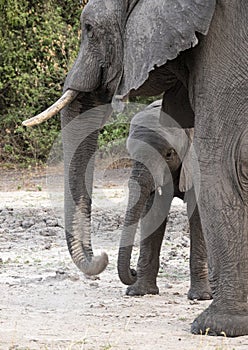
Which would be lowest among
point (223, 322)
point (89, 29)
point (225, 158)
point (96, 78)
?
point (223, 322)

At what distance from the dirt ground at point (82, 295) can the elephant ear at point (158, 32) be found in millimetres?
1377

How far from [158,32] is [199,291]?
96.4 inches

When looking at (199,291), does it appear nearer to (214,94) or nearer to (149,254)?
(149,254)

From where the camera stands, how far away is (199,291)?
716 centimetres

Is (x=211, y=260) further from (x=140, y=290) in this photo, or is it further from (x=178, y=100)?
(x=140, y=290)

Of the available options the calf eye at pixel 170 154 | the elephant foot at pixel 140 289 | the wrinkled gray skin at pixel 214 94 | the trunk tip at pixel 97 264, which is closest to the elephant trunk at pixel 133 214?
the elephant foot at pixel 140 289

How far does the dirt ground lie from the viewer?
5.26 metres

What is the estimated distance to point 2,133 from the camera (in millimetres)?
19297

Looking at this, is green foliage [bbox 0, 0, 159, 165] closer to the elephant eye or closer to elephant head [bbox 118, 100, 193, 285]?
elephant head [bbox 118, 100, 193, 285]

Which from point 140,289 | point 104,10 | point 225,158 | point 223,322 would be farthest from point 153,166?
point 223,322

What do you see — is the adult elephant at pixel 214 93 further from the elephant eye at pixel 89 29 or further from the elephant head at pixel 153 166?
the elephant head at pixel 153 166

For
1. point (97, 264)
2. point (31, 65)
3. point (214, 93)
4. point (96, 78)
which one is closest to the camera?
point (214, 93)

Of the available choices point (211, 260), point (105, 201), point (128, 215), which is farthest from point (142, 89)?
point (105, 201)

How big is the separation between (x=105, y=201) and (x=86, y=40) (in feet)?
23.3
